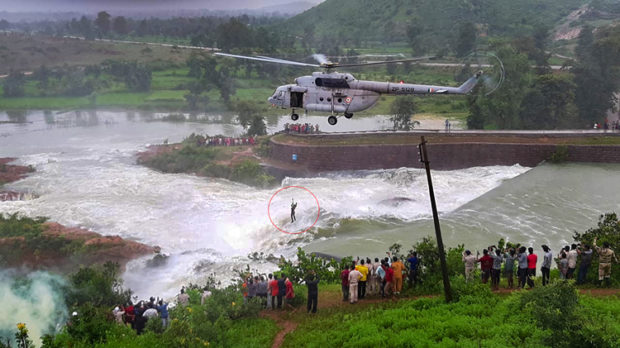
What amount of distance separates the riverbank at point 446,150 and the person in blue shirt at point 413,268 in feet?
71.3

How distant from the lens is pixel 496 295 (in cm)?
1440

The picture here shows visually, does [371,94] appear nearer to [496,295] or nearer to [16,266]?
[496,295]

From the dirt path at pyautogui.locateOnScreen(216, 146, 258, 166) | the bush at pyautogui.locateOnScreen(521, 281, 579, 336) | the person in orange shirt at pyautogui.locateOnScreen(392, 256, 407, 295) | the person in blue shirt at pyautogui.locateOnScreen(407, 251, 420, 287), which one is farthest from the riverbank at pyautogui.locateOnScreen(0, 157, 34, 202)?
the bush at pyautogui.locateOnScreen(521, 281, 579, 336)

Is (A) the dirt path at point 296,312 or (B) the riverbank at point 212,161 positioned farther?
(B) the riverbank at point 212,161

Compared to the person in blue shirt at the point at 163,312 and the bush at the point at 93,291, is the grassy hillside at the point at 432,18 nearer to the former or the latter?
the bush at the point at 93,291

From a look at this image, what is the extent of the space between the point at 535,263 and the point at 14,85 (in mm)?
70373

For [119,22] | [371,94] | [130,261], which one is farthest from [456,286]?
[119,22]

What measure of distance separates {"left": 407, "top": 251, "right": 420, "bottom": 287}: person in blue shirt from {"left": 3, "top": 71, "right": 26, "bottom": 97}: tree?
67.9m

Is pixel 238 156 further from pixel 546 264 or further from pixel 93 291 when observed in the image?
pixel 546 264

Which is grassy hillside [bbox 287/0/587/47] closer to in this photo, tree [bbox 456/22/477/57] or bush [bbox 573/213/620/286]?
tree [bbox 456/22/477/57]

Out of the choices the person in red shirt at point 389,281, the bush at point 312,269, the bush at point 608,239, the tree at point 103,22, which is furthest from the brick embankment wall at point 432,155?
the tree at point 103,22

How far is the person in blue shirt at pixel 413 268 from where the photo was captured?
1524cm

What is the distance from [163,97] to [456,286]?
6308 centimetres

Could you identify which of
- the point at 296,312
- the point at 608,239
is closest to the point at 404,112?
the point at 608,239
